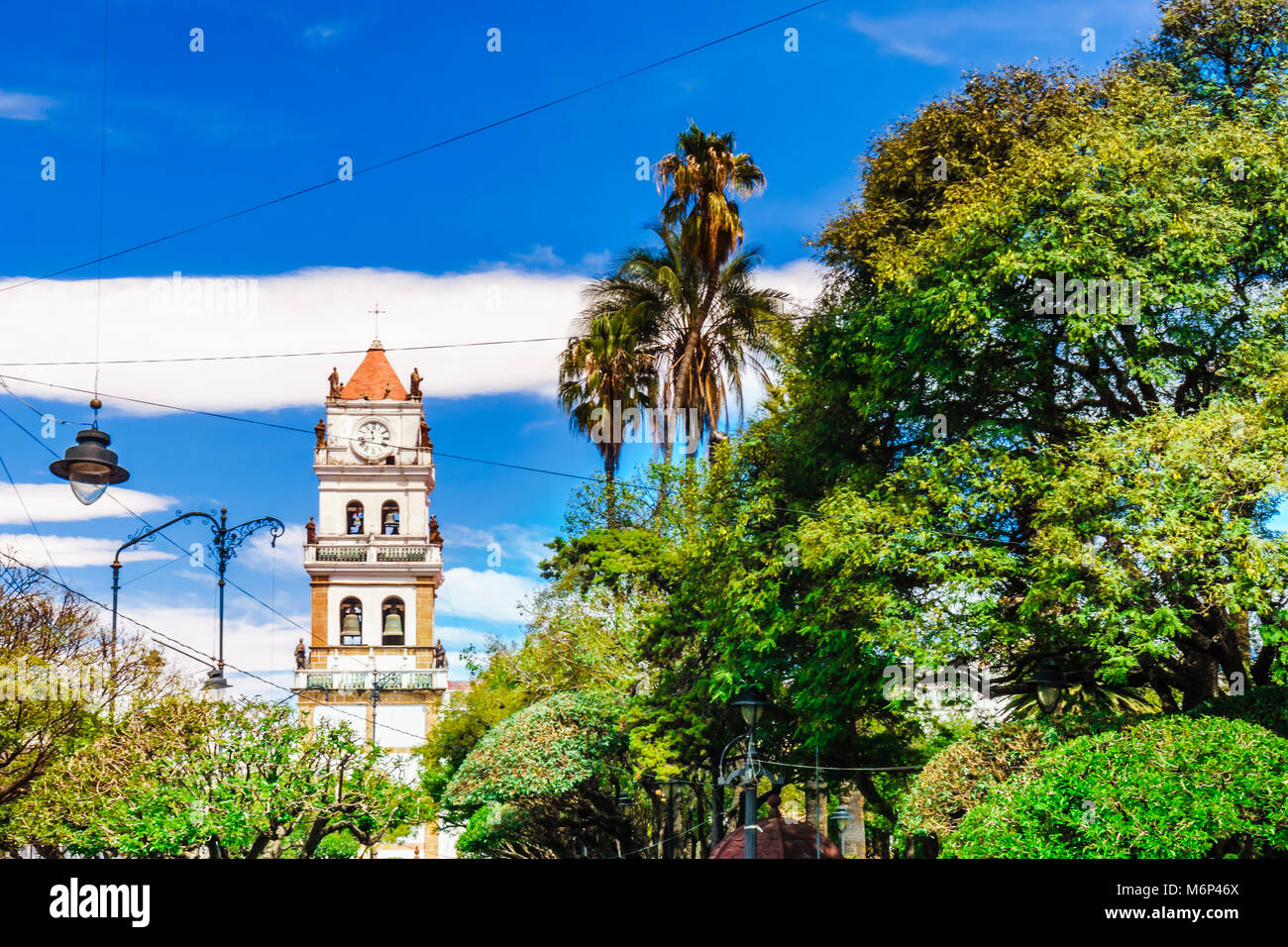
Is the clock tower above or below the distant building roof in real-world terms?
above

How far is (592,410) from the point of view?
31.3 metres

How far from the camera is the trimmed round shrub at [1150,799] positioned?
13.1 metres

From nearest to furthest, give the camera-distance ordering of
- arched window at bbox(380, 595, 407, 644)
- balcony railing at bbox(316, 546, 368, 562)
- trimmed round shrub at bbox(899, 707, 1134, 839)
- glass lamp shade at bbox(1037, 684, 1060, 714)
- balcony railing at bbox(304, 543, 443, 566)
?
glass lamp shade at bbox(1037, 684, 1060, 714), trimmed round shrub at bbox(899, 707, 1134, 839), balcony railing at bbox(316, 546, 368, 562), balcony railing at bbox(304, 543, 443, 566), arched window at bbox(380, 595, 407, 644)

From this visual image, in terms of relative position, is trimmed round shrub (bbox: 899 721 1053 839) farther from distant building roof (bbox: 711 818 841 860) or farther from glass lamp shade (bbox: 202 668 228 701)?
glass lamp shade (bbox: 202 668 228 701)

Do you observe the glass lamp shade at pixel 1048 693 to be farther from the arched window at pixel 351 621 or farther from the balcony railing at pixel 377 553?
the arched window at pixel 351 621

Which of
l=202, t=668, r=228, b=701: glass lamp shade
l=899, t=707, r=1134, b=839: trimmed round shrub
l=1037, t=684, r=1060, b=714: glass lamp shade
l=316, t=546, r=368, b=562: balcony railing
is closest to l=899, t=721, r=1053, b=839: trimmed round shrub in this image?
l=899, t=707, r=1134, b=839: trimmed round shrub

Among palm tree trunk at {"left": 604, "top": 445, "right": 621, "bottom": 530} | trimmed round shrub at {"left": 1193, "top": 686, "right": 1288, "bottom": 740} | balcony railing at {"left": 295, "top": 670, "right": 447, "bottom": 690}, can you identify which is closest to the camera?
trimmed round shrub at {"left": 1193, "top": 686, "right": 1288, "bottom": 740}

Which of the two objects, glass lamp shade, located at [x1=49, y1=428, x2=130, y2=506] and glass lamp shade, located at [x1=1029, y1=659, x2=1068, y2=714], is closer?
glass lamp shade, located at [x1=49, y1=428, x2=130, y2=506]

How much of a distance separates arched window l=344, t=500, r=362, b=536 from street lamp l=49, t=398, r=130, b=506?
39.5m

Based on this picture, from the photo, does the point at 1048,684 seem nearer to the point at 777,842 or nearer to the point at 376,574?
the point at 777,842

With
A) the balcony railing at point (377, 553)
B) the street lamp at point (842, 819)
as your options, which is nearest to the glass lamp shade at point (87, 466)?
the street lamp at point (842, 819)

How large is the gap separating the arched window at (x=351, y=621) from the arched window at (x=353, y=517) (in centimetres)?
286

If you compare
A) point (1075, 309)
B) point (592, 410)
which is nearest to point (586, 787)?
point (592, 410)

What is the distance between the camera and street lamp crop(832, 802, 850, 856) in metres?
23.4
